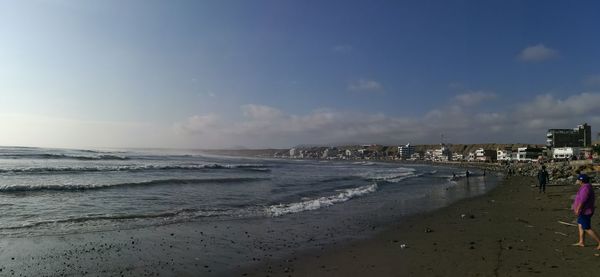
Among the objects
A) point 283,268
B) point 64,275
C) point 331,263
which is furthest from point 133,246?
point 331,263

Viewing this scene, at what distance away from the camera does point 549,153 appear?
12212 centimetres

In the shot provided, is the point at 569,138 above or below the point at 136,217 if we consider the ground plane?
above

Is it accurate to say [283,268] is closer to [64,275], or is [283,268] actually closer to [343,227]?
[64,275]

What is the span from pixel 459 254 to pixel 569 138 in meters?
157

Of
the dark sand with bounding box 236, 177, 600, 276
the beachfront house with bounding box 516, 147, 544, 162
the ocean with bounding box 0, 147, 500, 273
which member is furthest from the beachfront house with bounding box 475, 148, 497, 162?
the dark sand with bounding box 236, 177, 600, 276

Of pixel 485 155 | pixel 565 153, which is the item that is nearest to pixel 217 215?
pixel 565 153

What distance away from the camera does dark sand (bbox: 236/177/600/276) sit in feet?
24.6

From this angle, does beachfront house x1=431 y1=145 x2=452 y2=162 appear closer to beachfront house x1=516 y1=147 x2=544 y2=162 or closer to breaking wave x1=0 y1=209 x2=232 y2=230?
beachfront house x1=516 y1=147 x2=544 y2=162

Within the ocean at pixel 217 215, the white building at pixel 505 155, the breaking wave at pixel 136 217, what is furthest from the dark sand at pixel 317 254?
the white building at pixel 505 155

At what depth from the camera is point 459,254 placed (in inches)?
348

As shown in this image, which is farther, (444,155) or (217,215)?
(444,155)

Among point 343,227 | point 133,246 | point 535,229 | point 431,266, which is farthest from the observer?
point 343,227

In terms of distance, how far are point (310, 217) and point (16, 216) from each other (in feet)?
34.2

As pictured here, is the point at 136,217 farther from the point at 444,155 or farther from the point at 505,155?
the point at 444,155
